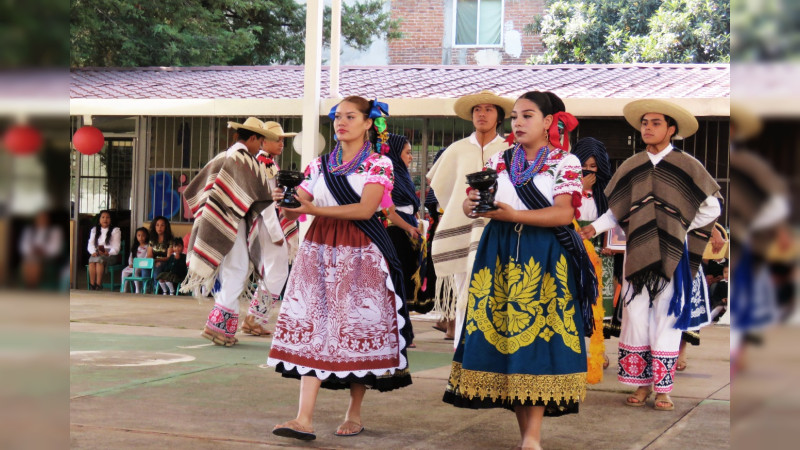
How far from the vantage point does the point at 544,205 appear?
13.4 ft

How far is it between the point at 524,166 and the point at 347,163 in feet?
2.95

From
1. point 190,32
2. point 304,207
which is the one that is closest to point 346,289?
point 304,207

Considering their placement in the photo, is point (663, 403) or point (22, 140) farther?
point (663, 403)

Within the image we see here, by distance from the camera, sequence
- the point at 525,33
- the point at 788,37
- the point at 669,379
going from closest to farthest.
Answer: the point at 788,37
the point at 669,379
the point at 525,33

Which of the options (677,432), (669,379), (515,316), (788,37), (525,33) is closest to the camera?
(788,37)

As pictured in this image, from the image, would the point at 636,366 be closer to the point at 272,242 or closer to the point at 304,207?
the point at 304,207

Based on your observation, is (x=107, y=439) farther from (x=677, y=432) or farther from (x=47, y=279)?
(x=47, y=279)

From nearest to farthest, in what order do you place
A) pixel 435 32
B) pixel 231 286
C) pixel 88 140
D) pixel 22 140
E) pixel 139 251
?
pixel 22 140
pixel 231 286
pixel 88 140
pixel 139 251
pixel 435 32

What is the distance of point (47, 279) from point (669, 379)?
17.7 feet

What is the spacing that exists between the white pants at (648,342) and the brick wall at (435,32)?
2149 centimetres

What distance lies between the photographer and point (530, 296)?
13.2 ft

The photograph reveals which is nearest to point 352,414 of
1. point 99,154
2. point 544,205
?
point 544,205

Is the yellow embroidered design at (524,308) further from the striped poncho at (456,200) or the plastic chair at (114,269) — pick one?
the plastic chair at (114,269)

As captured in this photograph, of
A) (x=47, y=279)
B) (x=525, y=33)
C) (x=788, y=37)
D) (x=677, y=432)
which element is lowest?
(x=677, y=432)
